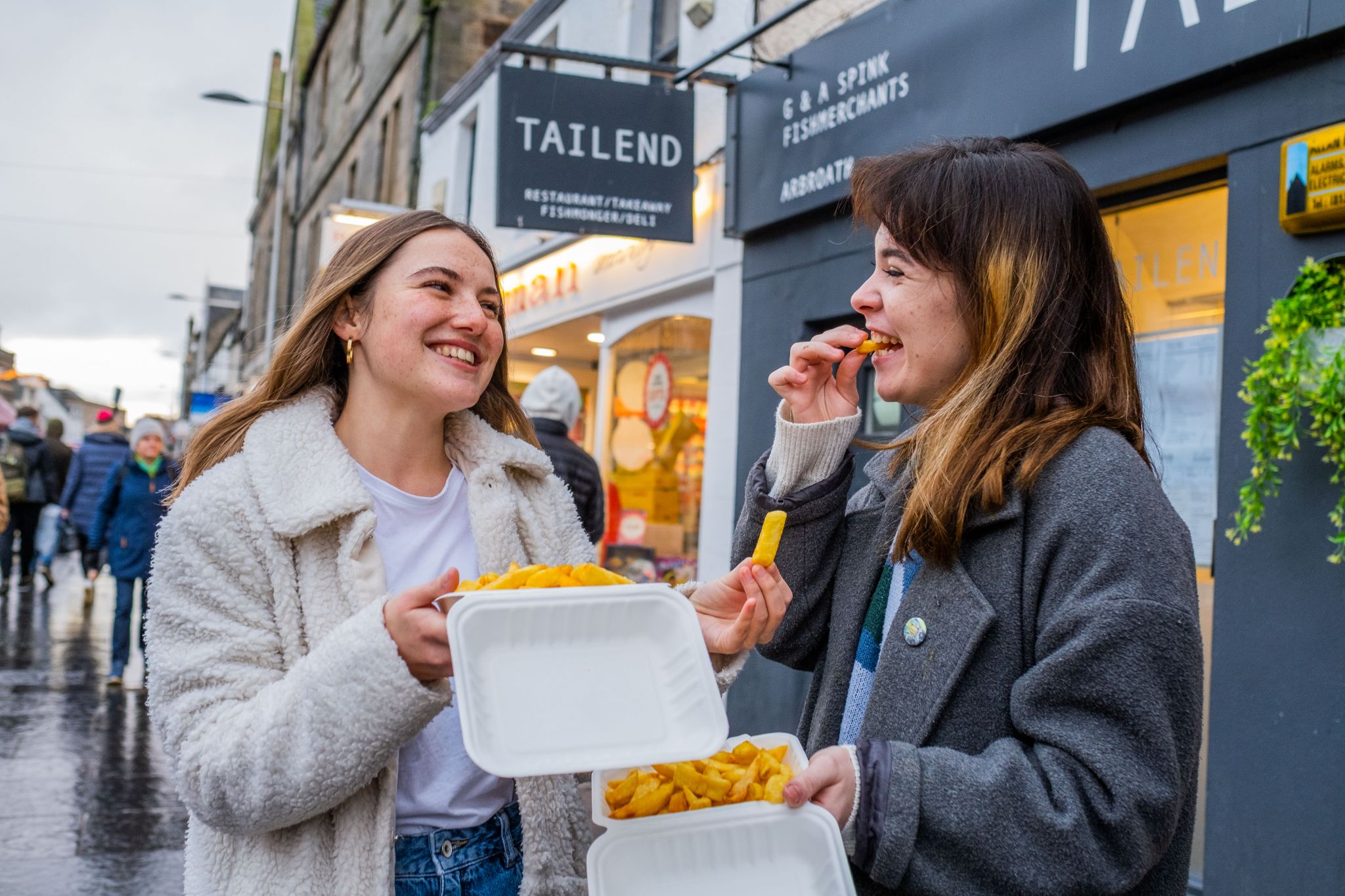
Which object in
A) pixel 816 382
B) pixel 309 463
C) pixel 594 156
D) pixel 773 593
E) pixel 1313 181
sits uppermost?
pixel 594 156

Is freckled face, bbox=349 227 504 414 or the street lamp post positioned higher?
the street lamp post

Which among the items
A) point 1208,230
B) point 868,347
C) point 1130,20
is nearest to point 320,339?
point 868,347

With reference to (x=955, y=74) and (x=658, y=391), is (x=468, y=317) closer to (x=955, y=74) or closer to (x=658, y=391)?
(x=955, y=74)

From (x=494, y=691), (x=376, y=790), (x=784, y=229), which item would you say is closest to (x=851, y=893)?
(x=494, y=691)

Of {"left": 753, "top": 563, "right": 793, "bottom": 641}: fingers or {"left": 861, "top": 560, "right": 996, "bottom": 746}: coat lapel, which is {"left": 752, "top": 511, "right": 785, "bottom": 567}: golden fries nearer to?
{"left": 753, "top": 563, "right": 793, "bottom": 641}: fingers

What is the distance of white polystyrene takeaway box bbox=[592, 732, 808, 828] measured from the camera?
1.45m

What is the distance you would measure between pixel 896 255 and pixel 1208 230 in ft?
10.5

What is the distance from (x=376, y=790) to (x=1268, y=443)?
2.99 m

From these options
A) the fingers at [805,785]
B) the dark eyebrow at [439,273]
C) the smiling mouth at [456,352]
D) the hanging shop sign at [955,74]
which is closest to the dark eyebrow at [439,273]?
the dark eyebrow at [439,273]

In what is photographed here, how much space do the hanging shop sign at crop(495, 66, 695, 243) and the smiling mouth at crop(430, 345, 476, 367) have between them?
429 centimetres

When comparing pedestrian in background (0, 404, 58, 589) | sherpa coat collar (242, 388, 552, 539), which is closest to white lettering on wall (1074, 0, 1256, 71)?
sherpa coat collar (242, 388, 552, 539)

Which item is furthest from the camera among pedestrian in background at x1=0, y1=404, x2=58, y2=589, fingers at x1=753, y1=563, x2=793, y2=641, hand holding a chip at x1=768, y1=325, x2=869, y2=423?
pedestrian in background at x1=0, y1=404, x2=58, y2=589

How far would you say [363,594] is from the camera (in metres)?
1.84

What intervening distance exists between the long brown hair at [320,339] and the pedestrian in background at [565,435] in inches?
115
